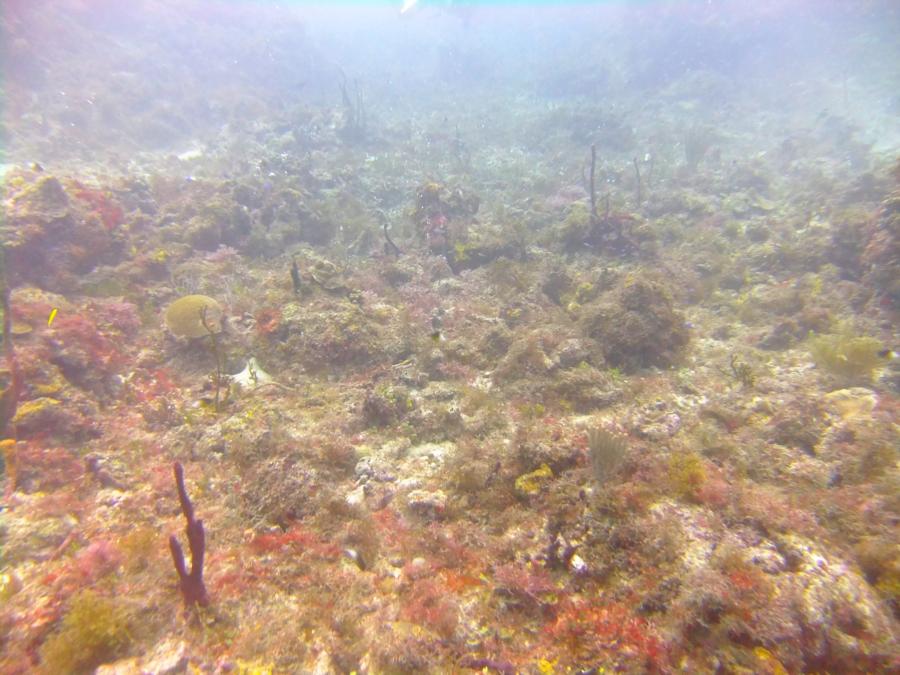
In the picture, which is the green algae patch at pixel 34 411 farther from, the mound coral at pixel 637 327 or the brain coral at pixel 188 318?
the mound coral at pixel 637 327

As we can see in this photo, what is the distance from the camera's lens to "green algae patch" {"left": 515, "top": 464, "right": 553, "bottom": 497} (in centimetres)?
394

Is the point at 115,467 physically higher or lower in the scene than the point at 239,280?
lower

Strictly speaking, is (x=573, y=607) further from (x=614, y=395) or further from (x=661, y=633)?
(x=614, y=395)

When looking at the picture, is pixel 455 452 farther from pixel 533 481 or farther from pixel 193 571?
pixel 193 571

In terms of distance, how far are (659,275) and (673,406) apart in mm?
4677

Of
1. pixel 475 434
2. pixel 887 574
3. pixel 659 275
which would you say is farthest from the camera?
pixel 659 275

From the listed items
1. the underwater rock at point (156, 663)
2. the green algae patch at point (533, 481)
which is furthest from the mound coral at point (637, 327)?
the underwater rock at point (156, 663)

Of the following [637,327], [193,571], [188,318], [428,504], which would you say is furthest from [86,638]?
[637,327]

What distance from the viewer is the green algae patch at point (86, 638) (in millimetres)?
2606

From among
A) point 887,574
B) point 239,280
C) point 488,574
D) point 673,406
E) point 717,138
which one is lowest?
point 488,574

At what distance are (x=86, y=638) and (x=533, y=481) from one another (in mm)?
3591

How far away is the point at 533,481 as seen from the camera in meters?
4.00

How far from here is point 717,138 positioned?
2198 cm

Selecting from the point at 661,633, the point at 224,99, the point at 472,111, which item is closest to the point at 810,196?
the point at 661,633
